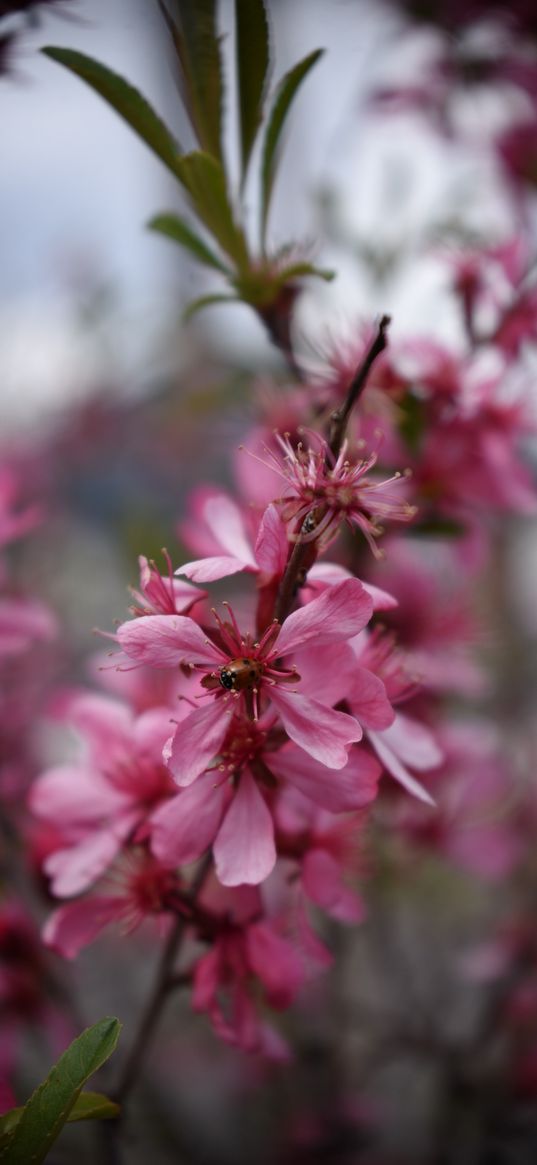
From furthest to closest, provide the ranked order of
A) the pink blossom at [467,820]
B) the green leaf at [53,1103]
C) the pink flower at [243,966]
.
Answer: the pink blossom at [467,820]
the pink flower at [243,966]
the green leaf at [53,1103]

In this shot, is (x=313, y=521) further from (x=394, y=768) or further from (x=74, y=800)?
(x=74, y=800)

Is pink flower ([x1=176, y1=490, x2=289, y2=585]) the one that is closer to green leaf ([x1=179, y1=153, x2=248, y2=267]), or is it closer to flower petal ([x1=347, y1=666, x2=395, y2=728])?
flower petal ([x1=347, y1=666, x2=395, y2=728])

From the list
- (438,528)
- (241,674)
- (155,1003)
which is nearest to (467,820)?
(438,528)

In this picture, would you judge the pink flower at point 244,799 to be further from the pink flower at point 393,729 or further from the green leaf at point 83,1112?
the green leaf at point 83,1112

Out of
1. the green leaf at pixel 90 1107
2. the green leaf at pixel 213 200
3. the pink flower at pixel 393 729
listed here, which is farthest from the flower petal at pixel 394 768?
the green leaf at pixel 213 200

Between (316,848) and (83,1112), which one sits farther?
(316,848)

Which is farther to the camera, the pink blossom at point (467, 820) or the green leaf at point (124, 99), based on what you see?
the pink blossom at point (467, 820)

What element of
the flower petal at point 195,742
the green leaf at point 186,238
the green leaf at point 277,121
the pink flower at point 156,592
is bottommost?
the flower petal at point 195,742
